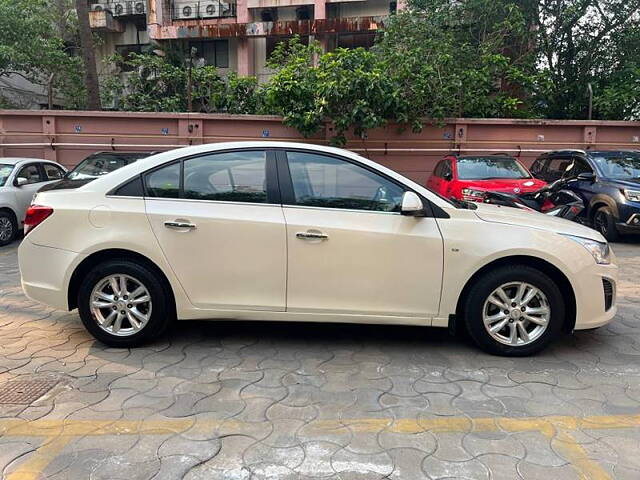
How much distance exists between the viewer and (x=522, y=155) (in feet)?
45.4

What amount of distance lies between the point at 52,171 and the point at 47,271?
23.3 ft

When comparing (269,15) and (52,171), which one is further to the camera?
(269,15)

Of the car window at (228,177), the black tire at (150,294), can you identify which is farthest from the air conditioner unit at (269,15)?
the black tire at (150,294)

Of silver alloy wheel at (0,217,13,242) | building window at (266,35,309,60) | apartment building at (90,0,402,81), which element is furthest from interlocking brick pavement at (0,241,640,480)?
building window at (266,35,309,60)

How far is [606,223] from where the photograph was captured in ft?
29.7

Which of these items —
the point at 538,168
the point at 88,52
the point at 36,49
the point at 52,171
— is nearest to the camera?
the point at 52,171

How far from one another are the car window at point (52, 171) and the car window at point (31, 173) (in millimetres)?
252

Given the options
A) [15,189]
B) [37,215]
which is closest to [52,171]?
[15,189]

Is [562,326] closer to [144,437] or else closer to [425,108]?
[144,437]

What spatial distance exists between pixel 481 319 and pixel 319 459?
1817 millimetres

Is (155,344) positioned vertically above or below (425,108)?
below

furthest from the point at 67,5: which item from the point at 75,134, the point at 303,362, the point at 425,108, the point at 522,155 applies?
the point at 303,362

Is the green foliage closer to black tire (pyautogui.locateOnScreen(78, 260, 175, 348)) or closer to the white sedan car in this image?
the white sedan car

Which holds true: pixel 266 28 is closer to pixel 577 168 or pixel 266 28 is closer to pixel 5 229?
pixel 577 168
